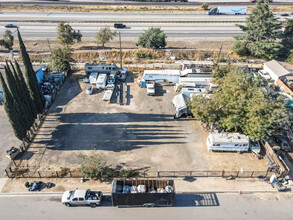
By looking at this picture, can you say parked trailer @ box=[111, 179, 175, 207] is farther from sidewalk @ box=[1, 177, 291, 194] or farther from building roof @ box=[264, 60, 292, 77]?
building roof @ box=[264, 60, 292, 77]

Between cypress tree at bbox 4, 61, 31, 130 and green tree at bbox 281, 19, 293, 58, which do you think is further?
green tree at bbox 281, 19, 293, 58

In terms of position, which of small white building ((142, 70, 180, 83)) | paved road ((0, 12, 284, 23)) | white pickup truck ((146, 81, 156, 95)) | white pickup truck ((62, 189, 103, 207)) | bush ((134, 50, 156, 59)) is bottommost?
white pickup truck ((62, 189, 103, 207))

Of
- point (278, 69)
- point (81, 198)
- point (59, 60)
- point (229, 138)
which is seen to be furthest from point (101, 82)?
point (278, 69)

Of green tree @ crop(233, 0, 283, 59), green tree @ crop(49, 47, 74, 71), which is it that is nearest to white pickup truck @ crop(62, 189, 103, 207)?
green tree @ crop(49, 47, 74, 71)

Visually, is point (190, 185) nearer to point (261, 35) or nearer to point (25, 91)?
point (25, 91)

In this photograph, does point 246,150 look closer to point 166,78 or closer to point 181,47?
point 166,78

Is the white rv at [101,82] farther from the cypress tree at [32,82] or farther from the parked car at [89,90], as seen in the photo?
the cypress tree at [32,82]
